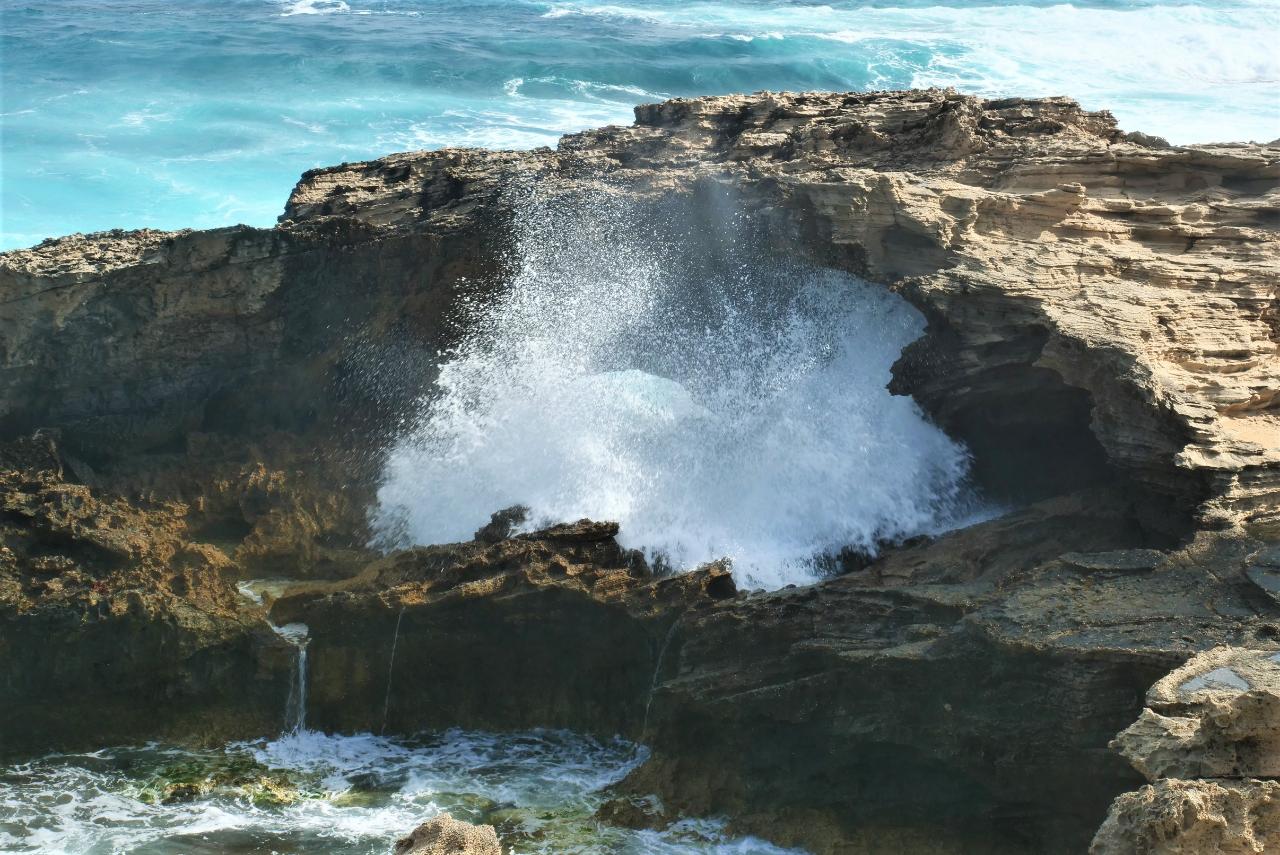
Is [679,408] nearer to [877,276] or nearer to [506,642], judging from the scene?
[877,276]

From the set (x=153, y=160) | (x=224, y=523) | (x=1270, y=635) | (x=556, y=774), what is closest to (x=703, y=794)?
(x=556, y=774)

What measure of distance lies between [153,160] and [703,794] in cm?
1959

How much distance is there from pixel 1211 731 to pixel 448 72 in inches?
1022

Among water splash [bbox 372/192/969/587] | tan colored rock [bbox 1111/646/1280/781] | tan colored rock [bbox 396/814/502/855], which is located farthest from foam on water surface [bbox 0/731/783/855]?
tan colored rock [bbox 1111/646/1280/781]

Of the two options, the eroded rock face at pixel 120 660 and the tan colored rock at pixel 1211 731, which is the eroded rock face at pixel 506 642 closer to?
the eroded rock face at pixel 120 660

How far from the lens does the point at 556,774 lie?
376 inches

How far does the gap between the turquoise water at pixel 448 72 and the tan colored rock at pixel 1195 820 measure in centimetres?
1936

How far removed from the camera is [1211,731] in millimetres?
6125

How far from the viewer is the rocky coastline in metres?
8.12

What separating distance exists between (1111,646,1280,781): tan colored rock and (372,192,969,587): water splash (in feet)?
14.4

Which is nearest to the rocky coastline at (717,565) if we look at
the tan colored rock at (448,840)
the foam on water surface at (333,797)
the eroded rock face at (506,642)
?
the eroded rock face at (506,642)

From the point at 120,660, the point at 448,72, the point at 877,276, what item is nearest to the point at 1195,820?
the point at 877,276

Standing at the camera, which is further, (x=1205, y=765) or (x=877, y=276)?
(x=877, y=276)

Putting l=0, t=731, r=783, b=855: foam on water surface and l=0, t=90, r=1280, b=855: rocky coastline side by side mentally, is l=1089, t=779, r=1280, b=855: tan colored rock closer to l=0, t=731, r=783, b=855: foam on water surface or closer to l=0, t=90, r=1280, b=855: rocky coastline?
l=0, t=90, r=1280, b=855: rocky coastline
